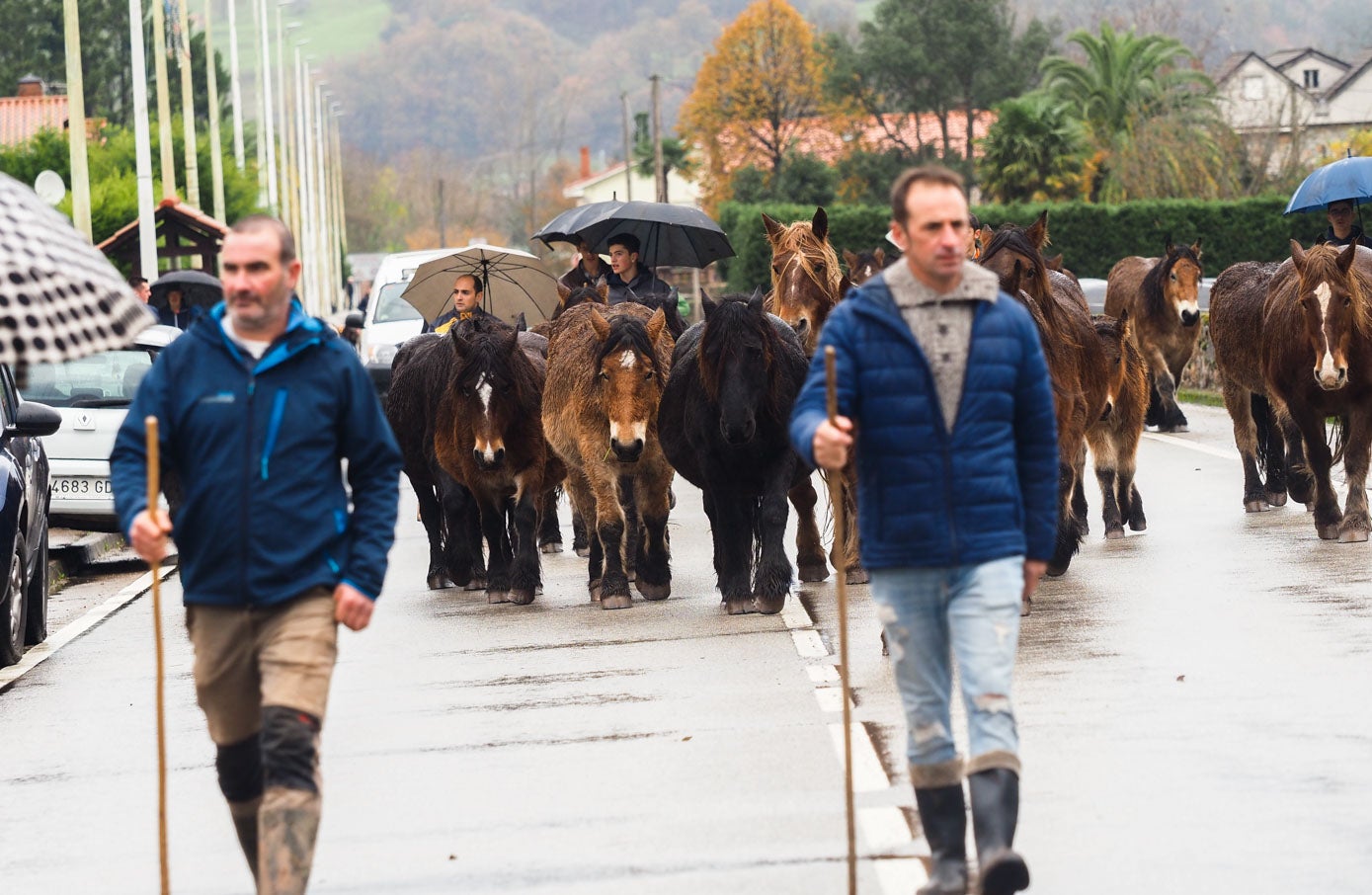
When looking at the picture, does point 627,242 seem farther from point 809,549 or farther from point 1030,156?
point 1030,156

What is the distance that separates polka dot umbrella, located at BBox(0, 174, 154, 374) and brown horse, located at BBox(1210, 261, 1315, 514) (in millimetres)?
12112

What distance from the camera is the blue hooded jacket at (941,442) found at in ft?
20.7

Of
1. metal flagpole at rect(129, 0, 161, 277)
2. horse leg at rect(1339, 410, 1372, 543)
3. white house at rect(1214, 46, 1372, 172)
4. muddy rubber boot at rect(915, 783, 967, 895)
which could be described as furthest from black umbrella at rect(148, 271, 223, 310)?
white house at rect(1214, 46, 1372, 172)

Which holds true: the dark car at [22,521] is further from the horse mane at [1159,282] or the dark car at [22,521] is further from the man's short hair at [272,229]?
the horse mane at [1159,282]

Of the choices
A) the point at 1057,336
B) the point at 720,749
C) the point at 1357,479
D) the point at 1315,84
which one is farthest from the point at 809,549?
the point at 1315,84

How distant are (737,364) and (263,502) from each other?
6598mm

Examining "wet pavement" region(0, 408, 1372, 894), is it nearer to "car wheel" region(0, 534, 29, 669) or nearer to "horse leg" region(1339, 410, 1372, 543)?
"car wheel" region(0, 534, 29, 669)

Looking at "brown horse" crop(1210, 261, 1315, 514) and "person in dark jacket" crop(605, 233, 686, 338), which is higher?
"person in dark jacket" crop(605, 233, 686, 338)

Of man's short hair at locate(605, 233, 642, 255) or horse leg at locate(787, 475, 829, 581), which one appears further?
man's short hair at locate(605, 233, 642, 255)

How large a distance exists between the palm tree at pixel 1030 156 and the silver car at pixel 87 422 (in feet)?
173

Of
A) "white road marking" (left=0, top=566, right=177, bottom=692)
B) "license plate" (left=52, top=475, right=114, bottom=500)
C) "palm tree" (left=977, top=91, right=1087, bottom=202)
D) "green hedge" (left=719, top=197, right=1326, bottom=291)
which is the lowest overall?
"white road marking" (left=0, top=566, right=177, bottom=692)

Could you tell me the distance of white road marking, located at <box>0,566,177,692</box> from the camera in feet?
42.1

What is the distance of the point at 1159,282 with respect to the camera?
82.7 feet

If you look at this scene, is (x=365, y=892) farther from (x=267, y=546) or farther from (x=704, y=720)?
(x=704, y=720)
